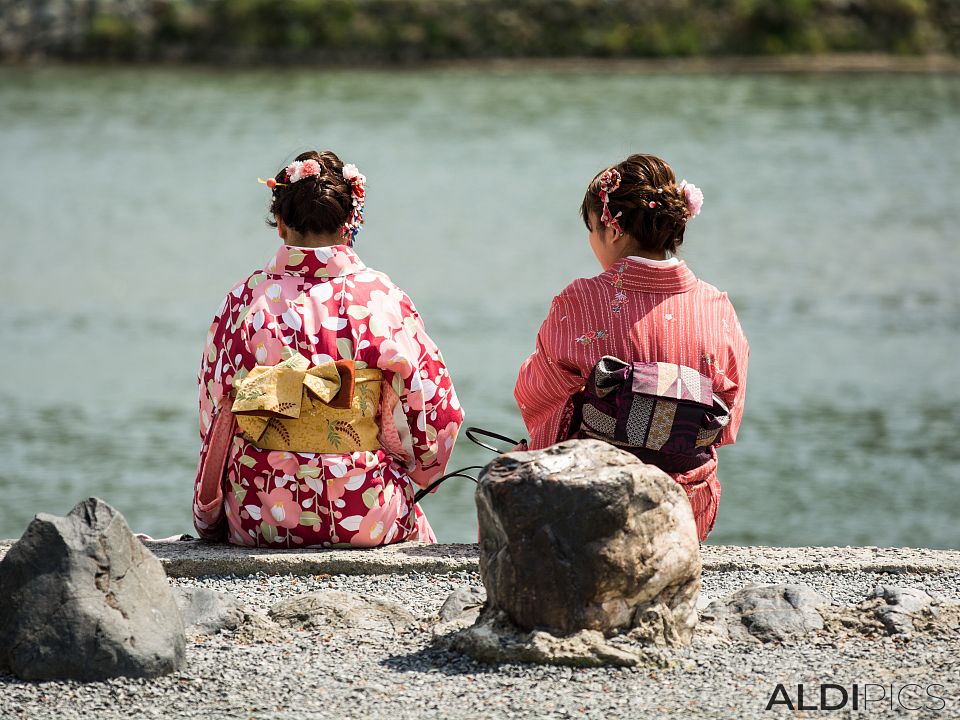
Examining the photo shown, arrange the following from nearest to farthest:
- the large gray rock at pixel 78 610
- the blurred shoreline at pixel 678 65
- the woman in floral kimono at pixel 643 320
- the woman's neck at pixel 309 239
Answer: the large gray rock at pixel 78 610 → the woman in floral kimono at pixel 643 320 → the woman's neck at pixel 309 239 → the blurred shoreline at pixel 678 65

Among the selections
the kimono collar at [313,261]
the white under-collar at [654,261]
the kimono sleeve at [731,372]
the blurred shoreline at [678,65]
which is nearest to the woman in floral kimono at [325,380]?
the kimono collar at [313,261]

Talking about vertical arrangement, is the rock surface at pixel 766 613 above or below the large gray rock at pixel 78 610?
below

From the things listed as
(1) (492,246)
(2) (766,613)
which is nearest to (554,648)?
(2) (766,613)

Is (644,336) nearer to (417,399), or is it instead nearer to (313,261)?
(417,399)

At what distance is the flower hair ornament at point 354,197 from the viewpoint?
3.57 metres

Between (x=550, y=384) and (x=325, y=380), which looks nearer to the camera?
(x=325, y=380)

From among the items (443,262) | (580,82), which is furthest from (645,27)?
(443,262)

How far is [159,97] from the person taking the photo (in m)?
24.1

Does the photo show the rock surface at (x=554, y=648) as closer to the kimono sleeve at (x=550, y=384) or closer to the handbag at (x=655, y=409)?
the handbag at (x=655, y=409)

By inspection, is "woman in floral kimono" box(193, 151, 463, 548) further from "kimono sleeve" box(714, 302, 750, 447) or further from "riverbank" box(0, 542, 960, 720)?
"kimono sleeve" box(714, 302, 750, 447)

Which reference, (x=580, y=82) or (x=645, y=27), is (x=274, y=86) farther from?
(x=645, y=27)

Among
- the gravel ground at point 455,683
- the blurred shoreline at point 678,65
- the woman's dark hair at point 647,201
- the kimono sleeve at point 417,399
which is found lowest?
the gravel ground at point 455,683

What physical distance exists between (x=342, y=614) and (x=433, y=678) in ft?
1.30

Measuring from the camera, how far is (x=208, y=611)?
3.23m
